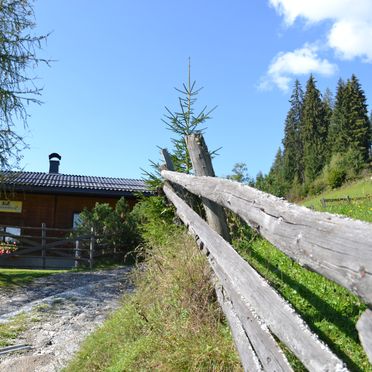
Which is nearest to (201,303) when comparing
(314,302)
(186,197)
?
(314,302)

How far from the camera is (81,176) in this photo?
2600 centimetres

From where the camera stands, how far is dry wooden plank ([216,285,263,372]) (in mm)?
2543

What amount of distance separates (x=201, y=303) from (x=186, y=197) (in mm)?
2204

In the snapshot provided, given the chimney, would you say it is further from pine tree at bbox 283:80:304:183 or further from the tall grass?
pine tree at bbox 283:80:304:183

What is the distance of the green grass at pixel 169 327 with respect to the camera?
3.23 meters

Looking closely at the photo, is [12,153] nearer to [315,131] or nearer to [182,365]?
[182,365]

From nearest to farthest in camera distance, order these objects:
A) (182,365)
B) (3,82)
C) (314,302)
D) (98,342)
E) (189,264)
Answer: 1. (182,365)
2. (314,302)
3. (189,264)
4. (98,342)
5. (3,82)

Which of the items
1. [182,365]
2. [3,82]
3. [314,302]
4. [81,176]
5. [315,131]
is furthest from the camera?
[315,131]

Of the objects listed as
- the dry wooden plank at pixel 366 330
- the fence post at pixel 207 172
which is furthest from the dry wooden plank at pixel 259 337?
the fence post at pixel 207 172

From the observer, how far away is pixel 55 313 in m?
6.85

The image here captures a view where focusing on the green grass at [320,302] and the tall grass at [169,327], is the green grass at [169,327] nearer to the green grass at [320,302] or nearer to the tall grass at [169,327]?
the tall grass at [169,327]

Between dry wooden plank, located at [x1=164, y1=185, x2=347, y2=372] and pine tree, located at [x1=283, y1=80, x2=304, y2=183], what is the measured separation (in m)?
61.1

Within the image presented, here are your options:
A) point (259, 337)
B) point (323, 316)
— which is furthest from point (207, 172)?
point (259, 337)

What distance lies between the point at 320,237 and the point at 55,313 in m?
5.90
